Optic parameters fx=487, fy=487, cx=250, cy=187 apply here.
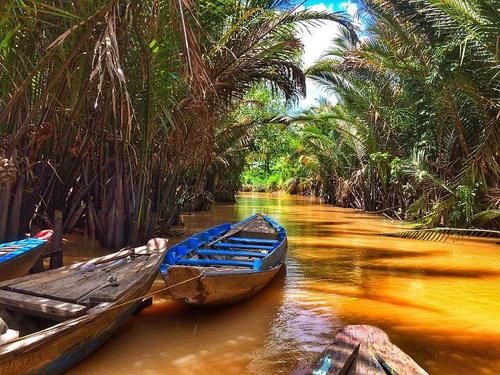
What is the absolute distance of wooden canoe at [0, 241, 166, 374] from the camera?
2.87 m

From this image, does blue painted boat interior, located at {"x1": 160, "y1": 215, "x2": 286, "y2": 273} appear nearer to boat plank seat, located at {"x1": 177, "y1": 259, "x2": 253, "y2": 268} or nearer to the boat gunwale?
boat plank seat, located at {"x1": 177, "y1": 259, "x2": 253, "y2": 268}

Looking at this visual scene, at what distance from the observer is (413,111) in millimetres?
14359

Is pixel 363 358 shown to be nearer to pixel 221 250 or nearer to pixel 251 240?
pixel 221 250

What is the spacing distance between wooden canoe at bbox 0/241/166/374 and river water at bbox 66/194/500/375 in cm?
36

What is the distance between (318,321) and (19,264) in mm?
3135

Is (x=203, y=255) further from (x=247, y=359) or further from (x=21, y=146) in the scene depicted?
(x=21, y=146)

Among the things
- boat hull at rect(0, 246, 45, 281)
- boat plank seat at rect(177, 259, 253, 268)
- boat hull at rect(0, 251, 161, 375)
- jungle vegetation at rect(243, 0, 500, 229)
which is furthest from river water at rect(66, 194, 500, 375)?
jungle vegetation at rect(243, 0, 500, 229)

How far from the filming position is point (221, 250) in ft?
21.8

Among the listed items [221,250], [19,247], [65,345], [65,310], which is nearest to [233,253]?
[221,250]

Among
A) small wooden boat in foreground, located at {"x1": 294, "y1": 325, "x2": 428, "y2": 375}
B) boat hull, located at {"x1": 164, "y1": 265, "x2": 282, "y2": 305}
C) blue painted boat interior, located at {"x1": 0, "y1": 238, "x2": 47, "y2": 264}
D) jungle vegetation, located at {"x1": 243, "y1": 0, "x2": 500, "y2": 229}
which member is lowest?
small wooden boat in foreground, located at {"x1": 294, "y1": 325, "x2": 428, "y2": 375}

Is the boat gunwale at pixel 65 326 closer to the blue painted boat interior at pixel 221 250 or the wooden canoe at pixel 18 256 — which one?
the blue painted boat interior at pixel 221 250

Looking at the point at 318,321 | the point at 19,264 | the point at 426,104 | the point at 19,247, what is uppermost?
the point at 426,104

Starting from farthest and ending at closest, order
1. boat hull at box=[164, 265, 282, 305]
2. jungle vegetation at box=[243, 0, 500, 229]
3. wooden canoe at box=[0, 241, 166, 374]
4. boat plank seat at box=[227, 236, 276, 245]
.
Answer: jungle vegetation at box=[243, 0, 500, 229] → boat plank seat at box=[227, 236, 276, 245] → boat hull at box=[164, 265, 282, 305] → wooden canoe at box=[0, 241, 166, 374]

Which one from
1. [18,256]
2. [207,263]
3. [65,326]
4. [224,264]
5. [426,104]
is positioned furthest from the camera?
[426,104]
